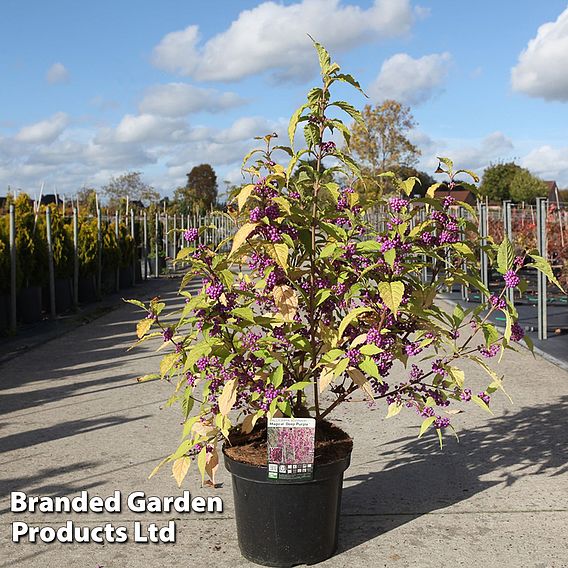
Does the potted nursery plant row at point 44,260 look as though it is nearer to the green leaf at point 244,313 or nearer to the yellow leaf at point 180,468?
the yellow leaf at point 180,468

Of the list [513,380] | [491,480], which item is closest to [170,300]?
[513,380]

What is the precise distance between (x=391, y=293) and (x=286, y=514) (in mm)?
1036

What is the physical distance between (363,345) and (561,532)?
134 cm

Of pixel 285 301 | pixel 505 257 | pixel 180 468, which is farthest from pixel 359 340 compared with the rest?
pixel 180 468

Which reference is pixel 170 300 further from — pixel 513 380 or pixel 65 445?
pixel 65 445

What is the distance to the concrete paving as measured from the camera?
344 cm

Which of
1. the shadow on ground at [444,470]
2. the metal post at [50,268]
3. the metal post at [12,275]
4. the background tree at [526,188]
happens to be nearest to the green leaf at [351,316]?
the shadow on ground at [444,470]

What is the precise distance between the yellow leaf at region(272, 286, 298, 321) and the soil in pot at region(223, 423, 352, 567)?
2.06 feet

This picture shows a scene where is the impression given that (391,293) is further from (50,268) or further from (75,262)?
(75,262)

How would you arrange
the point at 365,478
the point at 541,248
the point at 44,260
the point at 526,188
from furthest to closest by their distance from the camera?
the point at 526,188, the point at 44,260, the point at 541,248, the point at 365,478

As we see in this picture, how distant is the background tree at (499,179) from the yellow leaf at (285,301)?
6365 cm

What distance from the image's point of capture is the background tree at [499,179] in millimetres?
65188

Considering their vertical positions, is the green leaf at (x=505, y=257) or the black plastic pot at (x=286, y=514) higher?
the green leaf at (x=505, y=257)

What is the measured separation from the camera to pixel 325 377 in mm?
3117
